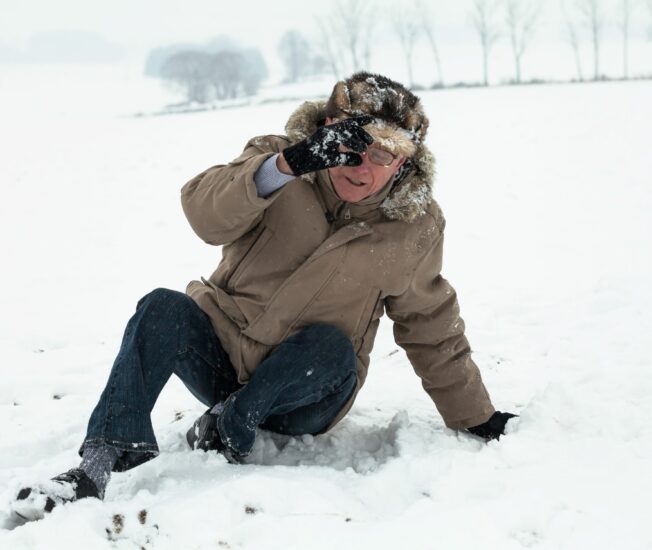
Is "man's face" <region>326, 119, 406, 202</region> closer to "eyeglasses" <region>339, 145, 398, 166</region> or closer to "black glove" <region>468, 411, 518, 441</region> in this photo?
"eyeglasses" <region>339, 145, 398, 166</region>

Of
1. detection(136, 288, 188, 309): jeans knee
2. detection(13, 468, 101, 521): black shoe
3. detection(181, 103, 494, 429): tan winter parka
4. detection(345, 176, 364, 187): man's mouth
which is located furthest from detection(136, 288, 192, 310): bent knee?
detection(345, 176, 364, 187): man's mouth

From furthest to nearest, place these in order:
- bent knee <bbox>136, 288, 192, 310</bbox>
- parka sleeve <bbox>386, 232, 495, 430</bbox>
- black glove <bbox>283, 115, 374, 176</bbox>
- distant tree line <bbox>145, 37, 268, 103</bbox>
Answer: distant tree line <bbox>145, 37, 268, 103</bbox> → parka sleeve <bbox>386, 232, 495, 430</bbox> → bent knee <bbox>136, 288, 192, 310</bbox> → black glove <bbox>283, 115, 374, 176</bbox>

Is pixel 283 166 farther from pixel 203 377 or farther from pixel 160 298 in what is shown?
pixel 203 377

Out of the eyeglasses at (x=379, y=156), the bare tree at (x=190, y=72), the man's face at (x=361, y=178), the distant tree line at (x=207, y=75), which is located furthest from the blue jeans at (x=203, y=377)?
the bare tree at (x=190, y=72)

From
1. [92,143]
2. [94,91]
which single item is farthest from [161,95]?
[92,143]

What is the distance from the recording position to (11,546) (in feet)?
4.95

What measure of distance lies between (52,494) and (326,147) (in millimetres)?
1149

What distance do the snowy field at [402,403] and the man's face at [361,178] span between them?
0.87 meters

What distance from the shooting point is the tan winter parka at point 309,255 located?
6.64 ft

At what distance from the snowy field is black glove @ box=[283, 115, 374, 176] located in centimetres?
91

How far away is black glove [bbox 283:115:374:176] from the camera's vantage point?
1.75m

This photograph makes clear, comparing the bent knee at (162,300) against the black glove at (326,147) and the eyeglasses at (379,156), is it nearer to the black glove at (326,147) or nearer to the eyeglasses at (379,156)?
the black glove at (326,147)

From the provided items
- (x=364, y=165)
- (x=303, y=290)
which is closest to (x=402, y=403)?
(x=303, y=290)

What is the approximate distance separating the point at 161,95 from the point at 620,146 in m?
39.0
